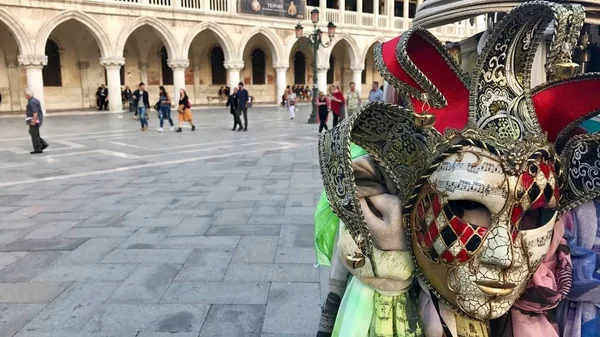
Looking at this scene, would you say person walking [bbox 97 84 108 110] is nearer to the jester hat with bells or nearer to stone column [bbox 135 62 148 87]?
stone column [bbox 135 62 148 87]

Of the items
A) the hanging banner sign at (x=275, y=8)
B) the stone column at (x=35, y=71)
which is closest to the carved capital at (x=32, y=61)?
the stone column at (x=35, y=71)

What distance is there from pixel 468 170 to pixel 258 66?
29866 millimetres

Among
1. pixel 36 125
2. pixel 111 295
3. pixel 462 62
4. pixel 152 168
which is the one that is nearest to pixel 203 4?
pixel 36 125

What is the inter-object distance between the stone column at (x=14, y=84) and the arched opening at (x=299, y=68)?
1651 cm

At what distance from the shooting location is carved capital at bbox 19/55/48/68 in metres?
18.7

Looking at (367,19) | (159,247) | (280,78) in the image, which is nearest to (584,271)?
(159,247)

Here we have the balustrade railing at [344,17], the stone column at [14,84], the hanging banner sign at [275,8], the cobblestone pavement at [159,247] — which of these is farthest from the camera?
the hanging banner sign at [275,8]

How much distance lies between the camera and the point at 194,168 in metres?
8.32

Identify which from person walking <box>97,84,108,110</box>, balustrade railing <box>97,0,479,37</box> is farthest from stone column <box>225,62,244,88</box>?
person walking <box>97,84,108,110</box>

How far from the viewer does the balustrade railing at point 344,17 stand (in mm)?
22547

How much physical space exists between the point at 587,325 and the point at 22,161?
10180mm

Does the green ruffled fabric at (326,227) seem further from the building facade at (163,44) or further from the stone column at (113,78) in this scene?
the stone column at (113,78)

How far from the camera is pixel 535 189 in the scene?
102 centimetres

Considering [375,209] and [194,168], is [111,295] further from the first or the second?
[194,168]
